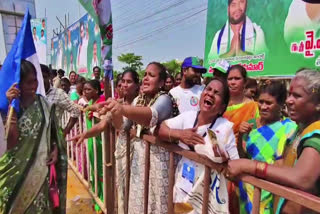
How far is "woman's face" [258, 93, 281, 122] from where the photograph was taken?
6.96 ft

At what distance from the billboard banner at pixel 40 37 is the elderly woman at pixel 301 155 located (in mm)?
4437

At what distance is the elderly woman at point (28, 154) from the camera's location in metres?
2.27

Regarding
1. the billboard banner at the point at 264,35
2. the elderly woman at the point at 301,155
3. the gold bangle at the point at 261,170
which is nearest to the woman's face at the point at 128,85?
the elderly woman at the point at 301,155

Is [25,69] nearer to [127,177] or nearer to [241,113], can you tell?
[127,177]

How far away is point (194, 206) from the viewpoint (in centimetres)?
168

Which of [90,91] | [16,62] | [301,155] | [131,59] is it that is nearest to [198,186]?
[301,155]

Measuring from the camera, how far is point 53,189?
8.45 ft

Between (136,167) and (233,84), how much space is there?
117 centimetres

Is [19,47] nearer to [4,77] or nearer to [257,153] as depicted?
[4,77]

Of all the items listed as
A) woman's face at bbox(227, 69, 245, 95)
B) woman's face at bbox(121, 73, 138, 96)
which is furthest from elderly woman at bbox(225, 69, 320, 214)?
woman's face at bbox(121, 73, 138, 96)

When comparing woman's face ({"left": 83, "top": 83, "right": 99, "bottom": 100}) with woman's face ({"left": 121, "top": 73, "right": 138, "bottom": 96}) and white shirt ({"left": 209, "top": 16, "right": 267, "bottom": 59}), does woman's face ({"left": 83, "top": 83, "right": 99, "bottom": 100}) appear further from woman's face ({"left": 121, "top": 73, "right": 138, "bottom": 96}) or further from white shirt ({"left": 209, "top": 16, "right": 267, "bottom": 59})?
white shirt ({"left": 209, "top": 16, "right": 267, "bottom": 59})

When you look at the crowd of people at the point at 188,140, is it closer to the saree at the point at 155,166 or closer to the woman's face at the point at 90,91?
the saree at the point at 155,166

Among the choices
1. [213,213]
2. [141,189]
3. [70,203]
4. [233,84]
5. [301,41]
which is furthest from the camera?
[301,41]

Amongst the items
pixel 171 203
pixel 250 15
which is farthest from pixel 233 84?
pixel 250 15
